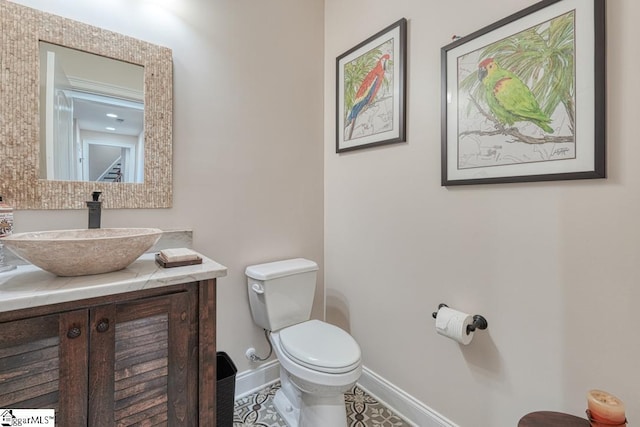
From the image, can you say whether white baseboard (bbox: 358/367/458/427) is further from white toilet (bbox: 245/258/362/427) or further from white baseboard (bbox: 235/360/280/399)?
white baseboard (bbox: 235/360/280/399)

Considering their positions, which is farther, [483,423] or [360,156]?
[360,156]

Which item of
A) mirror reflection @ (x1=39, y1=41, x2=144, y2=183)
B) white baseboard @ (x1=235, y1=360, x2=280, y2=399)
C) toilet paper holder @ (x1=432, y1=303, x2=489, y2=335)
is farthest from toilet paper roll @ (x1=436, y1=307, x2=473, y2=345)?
mirror reflection @ (x1=39, y1=41, x2=144, y2=183)

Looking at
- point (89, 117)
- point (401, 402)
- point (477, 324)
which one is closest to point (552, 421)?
point (477, 324)

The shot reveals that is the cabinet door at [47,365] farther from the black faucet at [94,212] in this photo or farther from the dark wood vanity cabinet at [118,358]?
the black faucet at [94,212]

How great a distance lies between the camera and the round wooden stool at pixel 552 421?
3.08ft

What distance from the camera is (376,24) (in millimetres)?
1757

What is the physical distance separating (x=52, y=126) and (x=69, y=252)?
703 millimetres

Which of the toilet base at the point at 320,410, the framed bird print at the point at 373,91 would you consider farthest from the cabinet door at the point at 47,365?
the framed bird print at the point at 373,91

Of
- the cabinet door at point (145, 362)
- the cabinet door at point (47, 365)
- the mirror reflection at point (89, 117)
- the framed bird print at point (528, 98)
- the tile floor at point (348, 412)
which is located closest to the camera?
the cabinet door at point (47, 365)

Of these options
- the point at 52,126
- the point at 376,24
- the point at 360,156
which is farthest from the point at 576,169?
the point at 52,126

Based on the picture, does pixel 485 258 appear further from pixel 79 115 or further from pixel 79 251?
pixel 79 115

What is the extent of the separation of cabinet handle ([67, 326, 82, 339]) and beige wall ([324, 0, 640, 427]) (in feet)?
4.59

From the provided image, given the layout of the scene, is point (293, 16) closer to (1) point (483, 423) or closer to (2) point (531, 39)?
(2) point (531, 39)

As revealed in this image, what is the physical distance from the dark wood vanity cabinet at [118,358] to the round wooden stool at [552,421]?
1090mm
